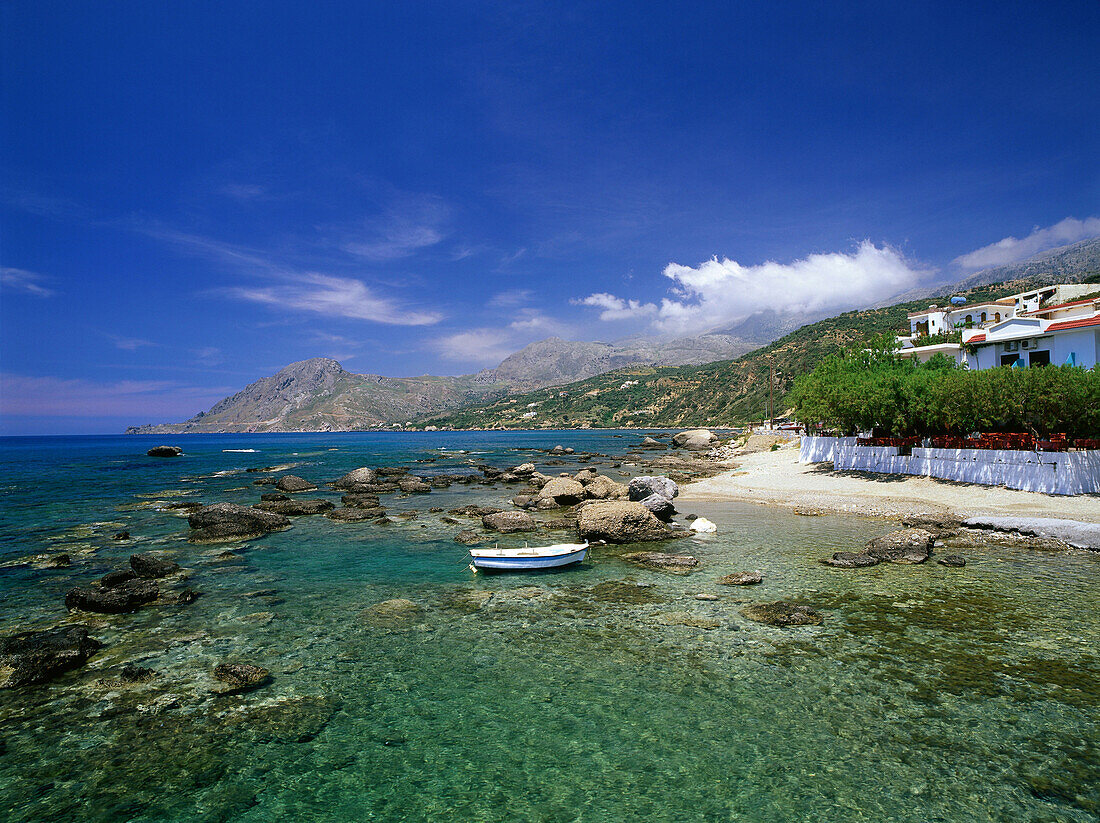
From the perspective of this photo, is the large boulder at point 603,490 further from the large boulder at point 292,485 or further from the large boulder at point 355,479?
the large boulder at point 292,485

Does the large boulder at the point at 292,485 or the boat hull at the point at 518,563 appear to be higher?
the large boulder at the point at 292,485

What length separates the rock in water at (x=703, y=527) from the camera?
979 inches

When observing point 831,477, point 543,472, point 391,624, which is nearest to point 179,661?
point 391,624

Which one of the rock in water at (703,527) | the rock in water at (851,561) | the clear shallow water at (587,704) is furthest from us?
the rock in water at (703,527)

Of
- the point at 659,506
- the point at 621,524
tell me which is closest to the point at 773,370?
the point at 659,506

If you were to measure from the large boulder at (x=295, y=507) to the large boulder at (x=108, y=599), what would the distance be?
1621cm

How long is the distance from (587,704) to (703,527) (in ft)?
54.2

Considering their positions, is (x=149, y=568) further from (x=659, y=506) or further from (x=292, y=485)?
(x=292, y=485)

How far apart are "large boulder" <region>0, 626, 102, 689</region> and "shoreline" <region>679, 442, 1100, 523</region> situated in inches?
1205

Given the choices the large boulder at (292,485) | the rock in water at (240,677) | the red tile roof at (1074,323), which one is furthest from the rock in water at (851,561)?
the large boulder at (292,485)

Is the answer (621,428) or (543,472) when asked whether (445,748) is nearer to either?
(543,472)

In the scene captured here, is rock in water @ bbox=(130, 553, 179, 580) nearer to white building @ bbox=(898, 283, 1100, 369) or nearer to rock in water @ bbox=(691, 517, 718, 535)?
rock in water @ bbox=(691, 517, 718, 535)

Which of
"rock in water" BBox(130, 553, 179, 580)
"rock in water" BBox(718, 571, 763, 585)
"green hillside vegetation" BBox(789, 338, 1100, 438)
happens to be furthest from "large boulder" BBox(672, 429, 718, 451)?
"rock in water" BBox(130, 553, 179, 580)

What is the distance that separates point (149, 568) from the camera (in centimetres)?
1878
